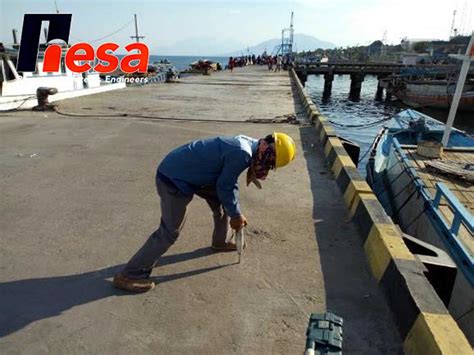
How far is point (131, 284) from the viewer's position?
11.1ft

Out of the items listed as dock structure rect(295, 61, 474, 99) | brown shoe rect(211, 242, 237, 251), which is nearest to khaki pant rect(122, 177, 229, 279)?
brown shoe rect(211, 242, 237, 251)

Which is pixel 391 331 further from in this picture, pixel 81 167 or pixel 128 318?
pixel 81 167

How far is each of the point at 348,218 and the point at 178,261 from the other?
2.29 meters

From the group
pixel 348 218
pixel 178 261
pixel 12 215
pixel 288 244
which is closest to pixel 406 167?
pixel 348 218

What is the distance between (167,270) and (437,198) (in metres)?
4.34

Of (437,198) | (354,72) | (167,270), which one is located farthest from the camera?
(354,72)

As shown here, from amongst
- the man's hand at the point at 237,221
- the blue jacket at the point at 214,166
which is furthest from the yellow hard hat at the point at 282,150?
the man's hand at the point at 237,221

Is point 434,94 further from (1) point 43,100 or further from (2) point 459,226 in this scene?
(2) point 459,226

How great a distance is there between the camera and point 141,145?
835 cm

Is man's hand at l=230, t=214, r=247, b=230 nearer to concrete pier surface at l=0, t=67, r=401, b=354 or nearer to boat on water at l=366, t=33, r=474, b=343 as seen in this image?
concrete pier surface at l=0, t=67, r=401, b=354

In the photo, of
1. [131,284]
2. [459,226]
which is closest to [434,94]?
[459,226]

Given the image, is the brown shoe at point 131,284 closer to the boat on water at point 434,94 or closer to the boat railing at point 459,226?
the boat railing at point 459,226

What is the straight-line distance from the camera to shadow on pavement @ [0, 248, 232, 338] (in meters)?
3.07

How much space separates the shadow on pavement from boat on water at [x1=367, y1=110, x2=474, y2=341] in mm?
3247
